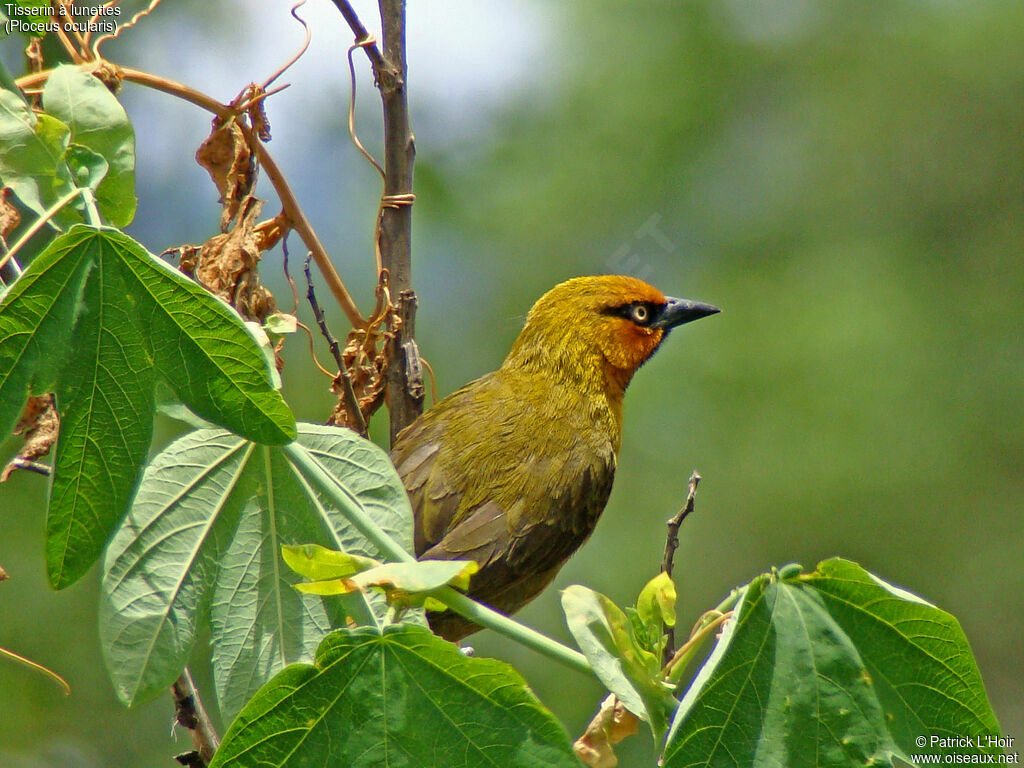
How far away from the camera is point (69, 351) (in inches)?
49.7

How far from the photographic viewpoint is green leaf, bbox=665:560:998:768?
128 centimetres

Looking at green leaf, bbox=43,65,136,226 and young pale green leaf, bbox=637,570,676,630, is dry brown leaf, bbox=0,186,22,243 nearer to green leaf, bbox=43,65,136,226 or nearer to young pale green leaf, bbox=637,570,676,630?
green leaf, bbox=43,65,136,226

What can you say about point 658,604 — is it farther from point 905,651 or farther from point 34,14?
point 34,14

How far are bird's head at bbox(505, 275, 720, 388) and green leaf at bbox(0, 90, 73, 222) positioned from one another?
2.49m

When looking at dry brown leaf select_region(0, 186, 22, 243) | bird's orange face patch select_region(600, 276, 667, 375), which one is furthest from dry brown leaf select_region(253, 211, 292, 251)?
bird's orange face patch select_region(600, 276, 667, 375)

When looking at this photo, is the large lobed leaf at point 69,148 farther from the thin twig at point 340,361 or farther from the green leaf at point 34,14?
the thin twig at point 340,361

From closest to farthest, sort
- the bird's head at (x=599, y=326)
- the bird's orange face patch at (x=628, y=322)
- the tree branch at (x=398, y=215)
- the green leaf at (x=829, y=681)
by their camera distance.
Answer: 1. the green leaf at (x=829, y=681)
2. the tree branch at (x=398, y=215)
3. the bird's head at (x=599, y=326)
4. the bird's orange face patch at (x=628, y=322)

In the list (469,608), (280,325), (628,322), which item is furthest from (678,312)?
(469,608)

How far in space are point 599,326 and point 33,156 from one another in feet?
8.99

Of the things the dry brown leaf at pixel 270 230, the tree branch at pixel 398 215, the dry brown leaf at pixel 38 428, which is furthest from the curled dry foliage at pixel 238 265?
the dry brown leaf at pixel 38 428

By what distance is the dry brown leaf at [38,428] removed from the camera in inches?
74.8

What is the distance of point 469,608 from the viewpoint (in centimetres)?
122

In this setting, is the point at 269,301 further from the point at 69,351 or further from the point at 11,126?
the point at 69,351

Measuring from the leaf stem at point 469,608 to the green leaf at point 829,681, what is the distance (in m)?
0.16
